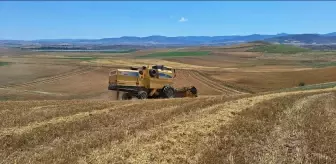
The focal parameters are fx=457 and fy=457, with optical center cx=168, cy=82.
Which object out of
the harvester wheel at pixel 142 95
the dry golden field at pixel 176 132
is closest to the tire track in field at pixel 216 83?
the harvester wheel at pixel 142 95

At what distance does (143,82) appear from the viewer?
31797 millimetres

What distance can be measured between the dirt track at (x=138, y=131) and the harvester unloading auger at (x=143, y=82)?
8726 millimetres

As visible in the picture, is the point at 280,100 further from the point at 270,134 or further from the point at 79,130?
the point at 79,130

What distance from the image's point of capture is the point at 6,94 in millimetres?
43594

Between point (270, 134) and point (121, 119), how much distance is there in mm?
5923

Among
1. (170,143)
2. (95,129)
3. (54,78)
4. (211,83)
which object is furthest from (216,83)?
(170,143)

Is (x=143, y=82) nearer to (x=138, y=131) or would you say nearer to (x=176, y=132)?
(x=138, y=131)

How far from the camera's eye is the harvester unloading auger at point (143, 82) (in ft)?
103

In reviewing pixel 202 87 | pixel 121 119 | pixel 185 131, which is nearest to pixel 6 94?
pixel 202 87

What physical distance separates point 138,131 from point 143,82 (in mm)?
16341

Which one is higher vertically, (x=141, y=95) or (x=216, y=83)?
(x=141, y=95)

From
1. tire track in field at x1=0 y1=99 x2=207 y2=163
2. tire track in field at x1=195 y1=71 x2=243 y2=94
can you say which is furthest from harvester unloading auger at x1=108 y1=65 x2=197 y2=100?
tire track in field at x1=195 y1=71 x2=243 y2=94

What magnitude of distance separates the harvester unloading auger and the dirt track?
8.73 m

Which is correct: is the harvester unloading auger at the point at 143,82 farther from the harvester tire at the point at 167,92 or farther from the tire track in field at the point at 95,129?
the tire track in field at the point at 95,129
